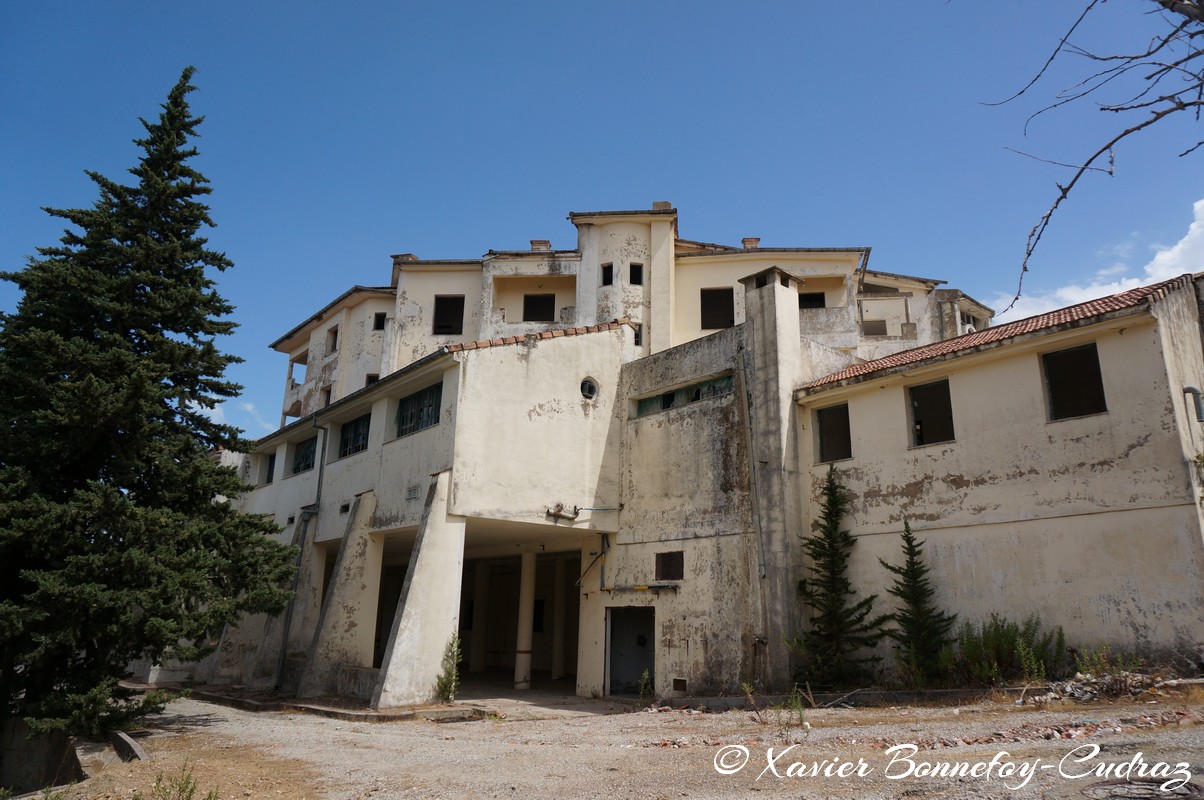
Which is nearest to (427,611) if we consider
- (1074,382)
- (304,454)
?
(304,454)

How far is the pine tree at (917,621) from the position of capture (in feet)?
42.9

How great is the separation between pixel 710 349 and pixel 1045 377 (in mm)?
6885

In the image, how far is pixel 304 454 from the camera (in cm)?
2400

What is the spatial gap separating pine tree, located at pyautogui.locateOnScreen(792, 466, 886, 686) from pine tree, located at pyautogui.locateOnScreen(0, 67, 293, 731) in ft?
31.7

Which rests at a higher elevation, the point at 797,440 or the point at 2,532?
the point at 797,440

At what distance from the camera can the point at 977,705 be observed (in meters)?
11.1

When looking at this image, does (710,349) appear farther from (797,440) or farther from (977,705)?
(977,705)

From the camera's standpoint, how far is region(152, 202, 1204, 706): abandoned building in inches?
470

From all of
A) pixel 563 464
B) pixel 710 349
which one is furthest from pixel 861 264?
pixel 563 464

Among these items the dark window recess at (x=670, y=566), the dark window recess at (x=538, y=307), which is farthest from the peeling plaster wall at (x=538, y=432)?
the dark window recess at (x=538, y=307)

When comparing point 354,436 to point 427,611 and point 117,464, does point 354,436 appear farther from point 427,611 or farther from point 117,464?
point 117,464

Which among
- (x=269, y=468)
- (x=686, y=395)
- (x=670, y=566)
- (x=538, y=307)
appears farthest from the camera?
(x=538, y=307)

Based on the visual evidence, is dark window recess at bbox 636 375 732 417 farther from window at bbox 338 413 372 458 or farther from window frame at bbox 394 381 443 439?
window at bbox 338 413 372 458

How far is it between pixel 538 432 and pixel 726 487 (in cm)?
431
